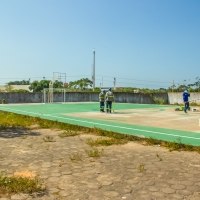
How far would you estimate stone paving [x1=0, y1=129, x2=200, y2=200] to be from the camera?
381 centimetres

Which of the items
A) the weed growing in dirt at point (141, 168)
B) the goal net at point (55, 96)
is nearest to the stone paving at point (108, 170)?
the weed growing in dirt at point (141, 168)

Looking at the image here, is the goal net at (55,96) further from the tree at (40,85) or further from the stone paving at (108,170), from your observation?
the stone paving at (108,170)

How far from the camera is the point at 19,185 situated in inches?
Answer: 156

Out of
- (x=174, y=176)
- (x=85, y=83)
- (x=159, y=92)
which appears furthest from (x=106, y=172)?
(x=85, y=83)

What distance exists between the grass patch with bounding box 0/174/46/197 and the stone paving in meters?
0.14

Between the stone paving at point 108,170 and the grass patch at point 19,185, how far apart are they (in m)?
0.14

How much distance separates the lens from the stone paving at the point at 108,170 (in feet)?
12.5

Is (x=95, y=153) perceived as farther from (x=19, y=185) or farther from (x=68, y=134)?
(x=68, y=134)

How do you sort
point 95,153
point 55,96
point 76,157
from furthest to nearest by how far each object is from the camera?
point 55,96 → point 95,153 → point 76,157

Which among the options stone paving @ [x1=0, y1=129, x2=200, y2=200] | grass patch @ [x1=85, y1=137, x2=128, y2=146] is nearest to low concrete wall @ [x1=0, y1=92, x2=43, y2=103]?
stone paving @ [x1=0, y1=129, x2=200, y2=200]

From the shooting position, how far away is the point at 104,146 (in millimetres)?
6992

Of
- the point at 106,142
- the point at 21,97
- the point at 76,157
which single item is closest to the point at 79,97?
the point at 21,97

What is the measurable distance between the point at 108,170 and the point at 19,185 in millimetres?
1682

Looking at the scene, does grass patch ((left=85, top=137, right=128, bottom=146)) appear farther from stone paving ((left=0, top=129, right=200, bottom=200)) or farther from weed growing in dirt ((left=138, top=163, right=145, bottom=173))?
weed growing in dirt ((left=138, top=163, right=145, bottom=173))
